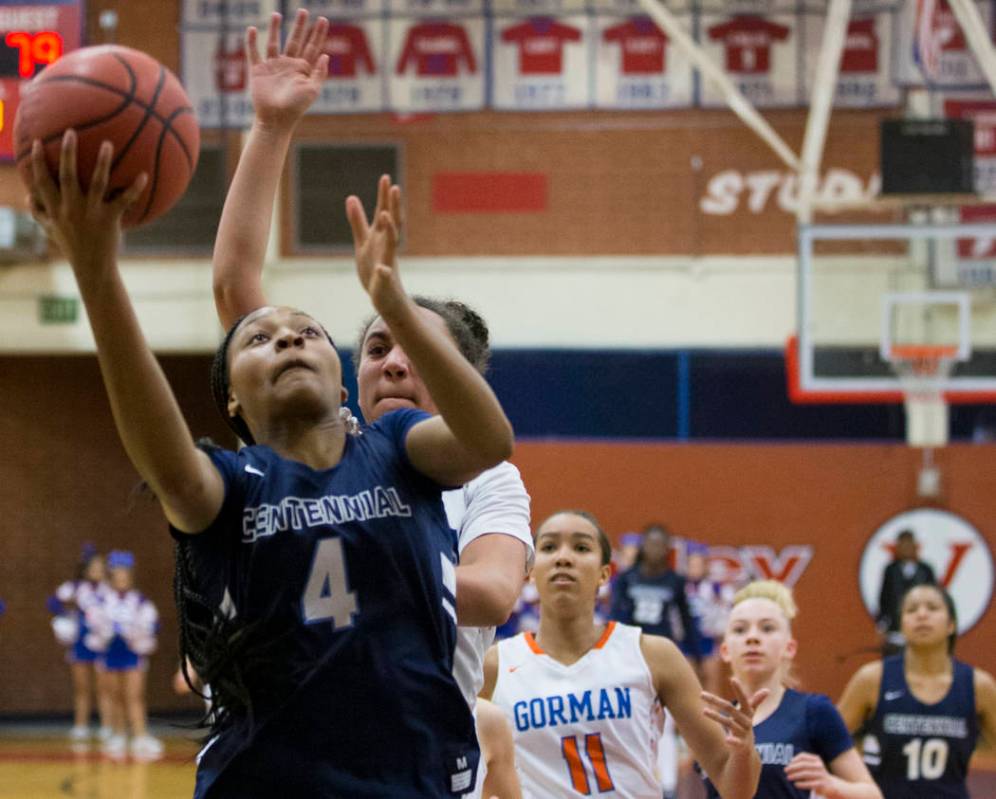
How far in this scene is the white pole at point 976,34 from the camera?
41.9ft

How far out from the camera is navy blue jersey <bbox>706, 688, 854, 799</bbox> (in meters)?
5.19

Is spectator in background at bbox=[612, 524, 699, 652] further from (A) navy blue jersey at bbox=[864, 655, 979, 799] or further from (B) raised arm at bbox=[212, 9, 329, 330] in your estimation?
(B) raised arm at bbox=[212, 9, 329, 330]

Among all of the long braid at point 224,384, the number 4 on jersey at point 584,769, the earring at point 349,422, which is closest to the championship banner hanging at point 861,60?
the number 4 on jersey at point 584,769

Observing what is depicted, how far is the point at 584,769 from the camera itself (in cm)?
487

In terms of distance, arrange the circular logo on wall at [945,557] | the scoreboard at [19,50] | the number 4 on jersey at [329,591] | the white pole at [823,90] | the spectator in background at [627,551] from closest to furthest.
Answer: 1. the number 4 on jersey at [329,591]
2. the scoreboard at [19,50]
3. the white pole at [823,90]
4. the spectator in background at [627,551]
5. the circular logo on wall at [945,557]

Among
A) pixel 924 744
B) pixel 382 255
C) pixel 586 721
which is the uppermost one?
pixel 382 255

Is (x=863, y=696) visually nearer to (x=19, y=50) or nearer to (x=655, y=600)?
(x=655, y=600)

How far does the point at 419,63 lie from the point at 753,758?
11.2 meters

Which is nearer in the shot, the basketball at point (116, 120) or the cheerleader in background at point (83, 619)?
the basketball at point (116, 120)

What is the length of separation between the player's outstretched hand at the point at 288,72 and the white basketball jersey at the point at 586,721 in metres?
2.28

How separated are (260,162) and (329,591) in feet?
3.95

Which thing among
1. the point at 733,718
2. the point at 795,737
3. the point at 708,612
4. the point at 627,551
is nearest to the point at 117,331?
the point at 733,718

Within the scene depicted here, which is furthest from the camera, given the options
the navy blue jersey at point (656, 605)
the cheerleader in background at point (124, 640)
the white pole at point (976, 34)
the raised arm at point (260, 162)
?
the cheerleader in background at point (124, 640)

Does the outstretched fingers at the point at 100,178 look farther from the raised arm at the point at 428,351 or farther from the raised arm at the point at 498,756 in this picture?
the raised arm at the point at 498,756
